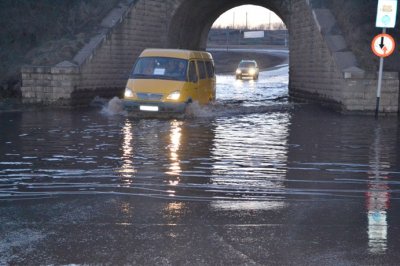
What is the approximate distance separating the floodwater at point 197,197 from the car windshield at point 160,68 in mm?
3859

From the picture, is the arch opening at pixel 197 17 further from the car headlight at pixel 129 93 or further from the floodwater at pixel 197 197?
the floodwater at pixel 197 197

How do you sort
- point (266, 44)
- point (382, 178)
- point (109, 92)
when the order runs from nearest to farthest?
point (382, 178), point (109, 92), point (266, 44)

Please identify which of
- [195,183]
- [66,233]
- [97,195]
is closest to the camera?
[66,233]

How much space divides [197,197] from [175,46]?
932 inches

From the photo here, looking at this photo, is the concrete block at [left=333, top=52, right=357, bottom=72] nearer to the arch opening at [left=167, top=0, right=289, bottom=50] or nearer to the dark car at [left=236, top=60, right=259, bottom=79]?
the arch opening at [left=167, top=0, right=289, bottom=50]

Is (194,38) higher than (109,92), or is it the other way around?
(194,38)

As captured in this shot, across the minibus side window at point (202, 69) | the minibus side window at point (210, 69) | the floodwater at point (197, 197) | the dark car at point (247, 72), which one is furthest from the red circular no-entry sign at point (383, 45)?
the dark car at point (247, 72)

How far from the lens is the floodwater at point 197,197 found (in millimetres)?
5566

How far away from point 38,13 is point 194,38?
9.69 meters

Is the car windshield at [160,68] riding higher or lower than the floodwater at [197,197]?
higher

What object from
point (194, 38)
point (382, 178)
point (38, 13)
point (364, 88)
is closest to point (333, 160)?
point (382, 178)

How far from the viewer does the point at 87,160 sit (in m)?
10.6

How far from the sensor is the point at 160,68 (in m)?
19.3

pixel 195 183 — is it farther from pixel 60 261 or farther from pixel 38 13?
pixel 38 13
